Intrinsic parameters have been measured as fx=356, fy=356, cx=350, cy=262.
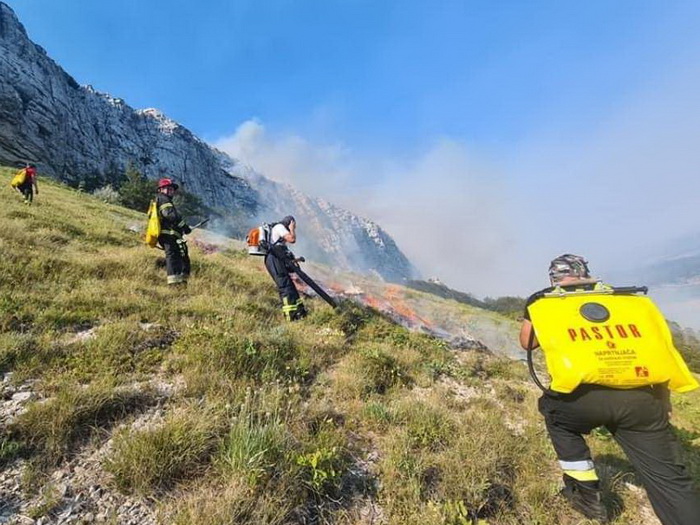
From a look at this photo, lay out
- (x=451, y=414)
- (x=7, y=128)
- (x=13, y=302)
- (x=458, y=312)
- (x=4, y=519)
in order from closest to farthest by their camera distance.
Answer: (x=4, y=519) → (x=451, y=414) → (x=13, y=302) → (x=458, y=312) → (x=7, y=128)

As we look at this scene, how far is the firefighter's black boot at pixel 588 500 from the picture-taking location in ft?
10.00

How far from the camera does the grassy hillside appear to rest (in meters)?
2.62

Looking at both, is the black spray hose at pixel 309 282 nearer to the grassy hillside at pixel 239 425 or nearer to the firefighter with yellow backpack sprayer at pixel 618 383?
the grassy hillside at pixel 239 425

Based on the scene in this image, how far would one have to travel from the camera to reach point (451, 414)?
4.50 m

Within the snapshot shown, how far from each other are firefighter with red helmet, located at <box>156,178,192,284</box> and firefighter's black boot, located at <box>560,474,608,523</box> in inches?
295

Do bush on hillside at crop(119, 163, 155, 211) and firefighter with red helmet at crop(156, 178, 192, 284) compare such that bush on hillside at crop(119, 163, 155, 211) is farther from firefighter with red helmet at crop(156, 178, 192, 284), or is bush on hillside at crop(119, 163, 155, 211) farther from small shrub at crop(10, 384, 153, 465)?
small shrub at crop(10, 384, 153, 465)

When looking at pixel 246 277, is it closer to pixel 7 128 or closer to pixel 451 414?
pixel 451 414

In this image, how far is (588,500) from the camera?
3.08 meters

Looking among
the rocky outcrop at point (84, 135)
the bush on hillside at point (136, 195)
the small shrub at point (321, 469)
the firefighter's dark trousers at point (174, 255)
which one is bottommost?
the small shrub at point (321, 469)

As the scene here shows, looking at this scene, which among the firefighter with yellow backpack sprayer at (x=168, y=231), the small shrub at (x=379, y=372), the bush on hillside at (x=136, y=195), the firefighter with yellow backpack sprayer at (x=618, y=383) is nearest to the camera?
the firefighter with yellow backpack sprayer at (x=618, y=383)

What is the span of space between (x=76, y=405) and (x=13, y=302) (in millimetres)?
2918

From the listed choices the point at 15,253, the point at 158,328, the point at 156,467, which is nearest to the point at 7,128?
the point at 15,253

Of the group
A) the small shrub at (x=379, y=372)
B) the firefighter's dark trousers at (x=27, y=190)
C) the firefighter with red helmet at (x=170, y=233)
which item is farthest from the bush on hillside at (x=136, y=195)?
the small shrub at (x=379, y=372)

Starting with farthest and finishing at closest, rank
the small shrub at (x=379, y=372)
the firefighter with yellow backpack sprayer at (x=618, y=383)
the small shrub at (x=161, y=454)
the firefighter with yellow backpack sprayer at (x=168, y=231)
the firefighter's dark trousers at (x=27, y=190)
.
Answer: the firefighter's dark trousers at (x=27, y=190) → the firefighter with yellow backpack sprayer at (x=168, y=231) → the small shrub at (x=379, y=372) → the firefighter with yellow backpack sprayer at (x=618, y=383) → the small shrub at (x=161, y=454)
